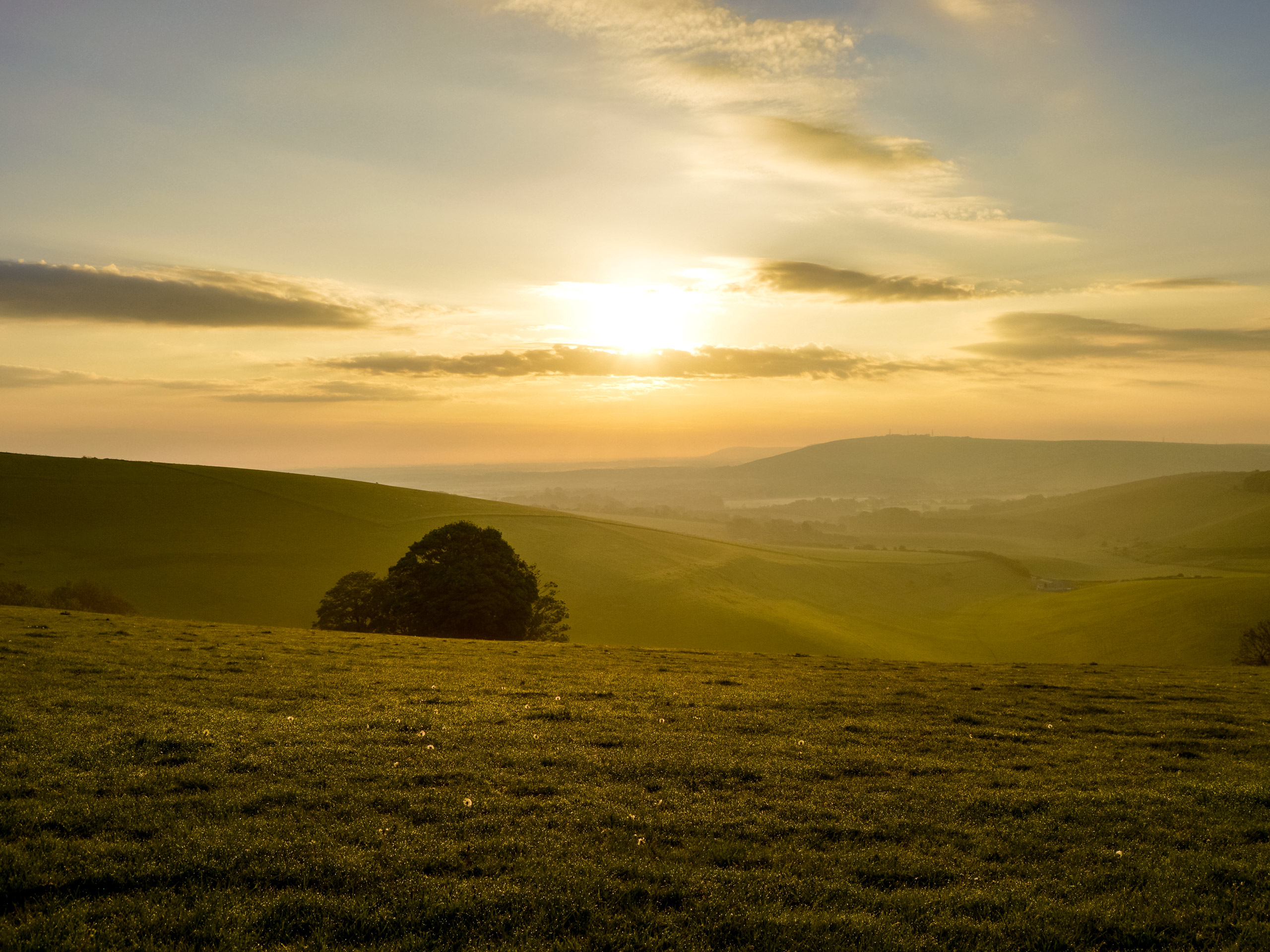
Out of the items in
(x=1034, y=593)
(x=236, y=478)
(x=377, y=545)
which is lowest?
(x=1034, y=593)

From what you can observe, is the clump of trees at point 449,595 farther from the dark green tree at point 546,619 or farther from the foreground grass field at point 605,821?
the foreground grass field at point 605,821

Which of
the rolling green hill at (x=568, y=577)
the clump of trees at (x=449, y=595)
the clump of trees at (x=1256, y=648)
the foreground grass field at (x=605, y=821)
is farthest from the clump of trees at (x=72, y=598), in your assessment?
the clump of trees at (x=1256, y=648)

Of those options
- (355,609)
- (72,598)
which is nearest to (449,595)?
(355,609)

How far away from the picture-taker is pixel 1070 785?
1482 centimetres

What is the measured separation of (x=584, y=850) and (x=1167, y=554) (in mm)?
223728

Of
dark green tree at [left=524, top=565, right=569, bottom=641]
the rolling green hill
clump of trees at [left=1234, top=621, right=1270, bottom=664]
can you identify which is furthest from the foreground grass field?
the rolling green hill

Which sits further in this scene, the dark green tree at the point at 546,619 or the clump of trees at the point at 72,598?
the dark green tree at the point at 546,619

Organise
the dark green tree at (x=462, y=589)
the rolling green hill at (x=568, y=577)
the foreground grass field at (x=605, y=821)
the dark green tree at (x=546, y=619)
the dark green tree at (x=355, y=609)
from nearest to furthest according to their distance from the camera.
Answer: the foreground grass field at (x=605, y=821) < the dark green tree at (x=462, y=589) < the dark green tree at (x=355, y=609) < the dark green tree at (x=546, y=619) < the rolling green hill at (x=568, y=577)

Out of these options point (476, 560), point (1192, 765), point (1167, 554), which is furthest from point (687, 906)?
point (1167, 554)

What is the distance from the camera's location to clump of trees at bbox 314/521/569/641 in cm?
5359

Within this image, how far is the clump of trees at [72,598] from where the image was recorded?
55.2 metres

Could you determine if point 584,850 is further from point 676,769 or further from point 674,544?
point 674,544

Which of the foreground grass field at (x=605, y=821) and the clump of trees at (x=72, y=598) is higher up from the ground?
the foreground grass field at (x=605, y=821)

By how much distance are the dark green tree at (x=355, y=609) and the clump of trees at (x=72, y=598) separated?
51.7 feet
